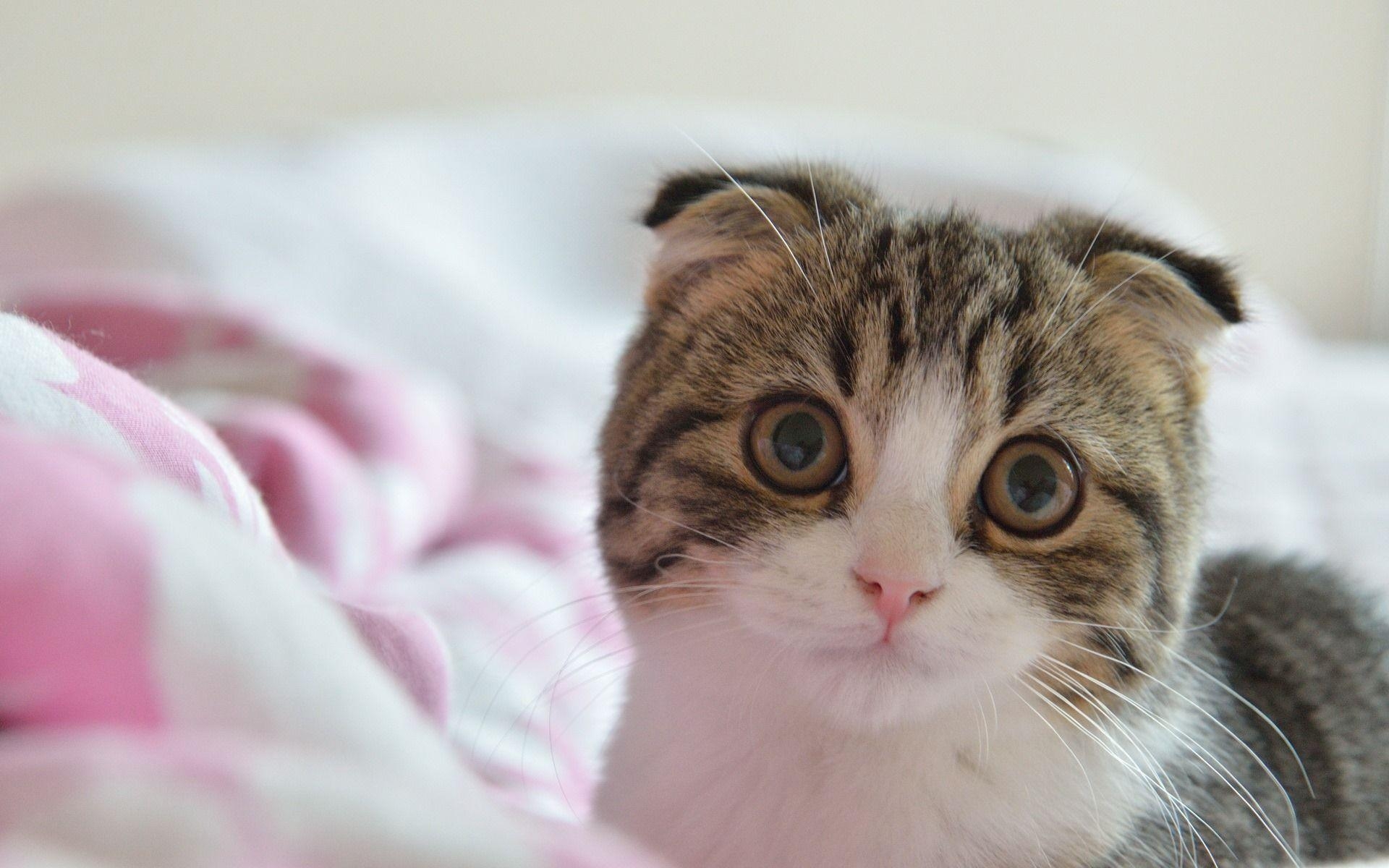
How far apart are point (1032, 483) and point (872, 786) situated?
0.25 metres

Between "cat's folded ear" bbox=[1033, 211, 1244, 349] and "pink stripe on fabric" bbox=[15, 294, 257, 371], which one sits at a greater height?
"cat's folded ear" bbox=[1033, 211, 1244, 349]

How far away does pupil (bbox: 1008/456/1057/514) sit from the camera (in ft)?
2.68

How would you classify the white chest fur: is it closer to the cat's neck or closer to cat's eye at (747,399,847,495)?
the cat's neck

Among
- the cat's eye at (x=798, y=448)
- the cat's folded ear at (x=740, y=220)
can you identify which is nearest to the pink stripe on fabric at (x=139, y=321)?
the cat's folded ear at (x=740, y=220)

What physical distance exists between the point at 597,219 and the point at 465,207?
0.34m

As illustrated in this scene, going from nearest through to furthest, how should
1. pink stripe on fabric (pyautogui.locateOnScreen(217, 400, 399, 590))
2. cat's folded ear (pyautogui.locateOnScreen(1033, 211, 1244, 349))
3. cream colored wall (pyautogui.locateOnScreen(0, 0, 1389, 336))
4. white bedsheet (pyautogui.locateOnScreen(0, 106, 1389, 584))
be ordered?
cat's folded ear (pyautogui.locateOnScreen(1033, 211, 1244, 349)) → pink stripe on fabric (pyautogui.locateOnScreen(217, 400, 399, 590)) → white bedsheet (pyautogui.locateOnScreen(0, 106, 1389, 584)) → cream colored wall (pyautogui.locateOnScreen(0, 0, 1389, 336))

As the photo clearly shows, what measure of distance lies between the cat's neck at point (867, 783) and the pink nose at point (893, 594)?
89 mm

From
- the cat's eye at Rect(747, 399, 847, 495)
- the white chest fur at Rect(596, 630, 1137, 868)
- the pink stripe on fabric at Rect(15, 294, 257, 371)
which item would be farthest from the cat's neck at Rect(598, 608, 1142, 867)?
the pink stripe on fabric at Rect(15, 294, 257, 371)

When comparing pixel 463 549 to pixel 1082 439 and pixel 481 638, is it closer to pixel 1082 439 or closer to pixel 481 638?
pixel 481 638

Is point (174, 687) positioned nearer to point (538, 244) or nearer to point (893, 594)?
point (893, 594)

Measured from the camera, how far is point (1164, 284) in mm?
888

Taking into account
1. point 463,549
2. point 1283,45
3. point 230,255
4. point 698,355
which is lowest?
point 463,549

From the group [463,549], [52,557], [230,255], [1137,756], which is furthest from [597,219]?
[52,557]

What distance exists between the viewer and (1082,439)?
0.84 metres
